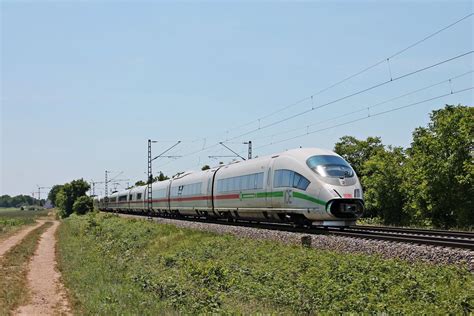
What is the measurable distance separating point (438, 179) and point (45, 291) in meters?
25.9

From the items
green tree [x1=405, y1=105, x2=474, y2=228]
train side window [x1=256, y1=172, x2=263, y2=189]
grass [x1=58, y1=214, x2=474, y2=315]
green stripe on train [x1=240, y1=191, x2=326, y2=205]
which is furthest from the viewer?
green tree [x1=405, y1=105, x2=474, y2=228]

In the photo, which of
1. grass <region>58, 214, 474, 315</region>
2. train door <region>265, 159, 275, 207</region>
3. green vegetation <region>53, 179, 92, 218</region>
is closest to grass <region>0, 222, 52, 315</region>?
grass <region>58, 214, 474, 315</region>

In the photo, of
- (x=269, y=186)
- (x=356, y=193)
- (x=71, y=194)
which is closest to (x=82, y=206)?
(x=71, y=194)

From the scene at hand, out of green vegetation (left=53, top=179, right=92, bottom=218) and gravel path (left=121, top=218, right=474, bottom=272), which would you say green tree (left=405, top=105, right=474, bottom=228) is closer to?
gravel path (left=121, top=218, right=474, bottom=272)

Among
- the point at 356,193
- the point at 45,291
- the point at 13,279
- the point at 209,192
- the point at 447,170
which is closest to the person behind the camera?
the point at 45,291

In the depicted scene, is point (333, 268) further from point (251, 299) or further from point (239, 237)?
point (239, 237)

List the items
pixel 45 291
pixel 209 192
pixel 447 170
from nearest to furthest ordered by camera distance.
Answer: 1. pixel 45 291
2. pixel 447 170
3. pixel 209 192

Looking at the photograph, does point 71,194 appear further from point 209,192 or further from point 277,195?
point 277,195

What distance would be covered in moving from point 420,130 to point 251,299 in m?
34.7

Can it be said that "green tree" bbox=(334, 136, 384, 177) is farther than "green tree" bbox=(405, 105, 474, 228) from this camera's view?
Yes

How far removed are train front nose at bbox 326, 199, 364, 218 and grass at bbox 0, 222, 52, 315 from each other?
11523 mm

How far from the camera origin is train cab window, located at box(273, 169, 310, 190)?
855 inches

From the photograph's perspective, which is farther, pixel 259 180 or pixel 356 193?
pixel 259 180

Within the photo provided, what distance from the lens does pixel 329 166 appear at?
852 inches
